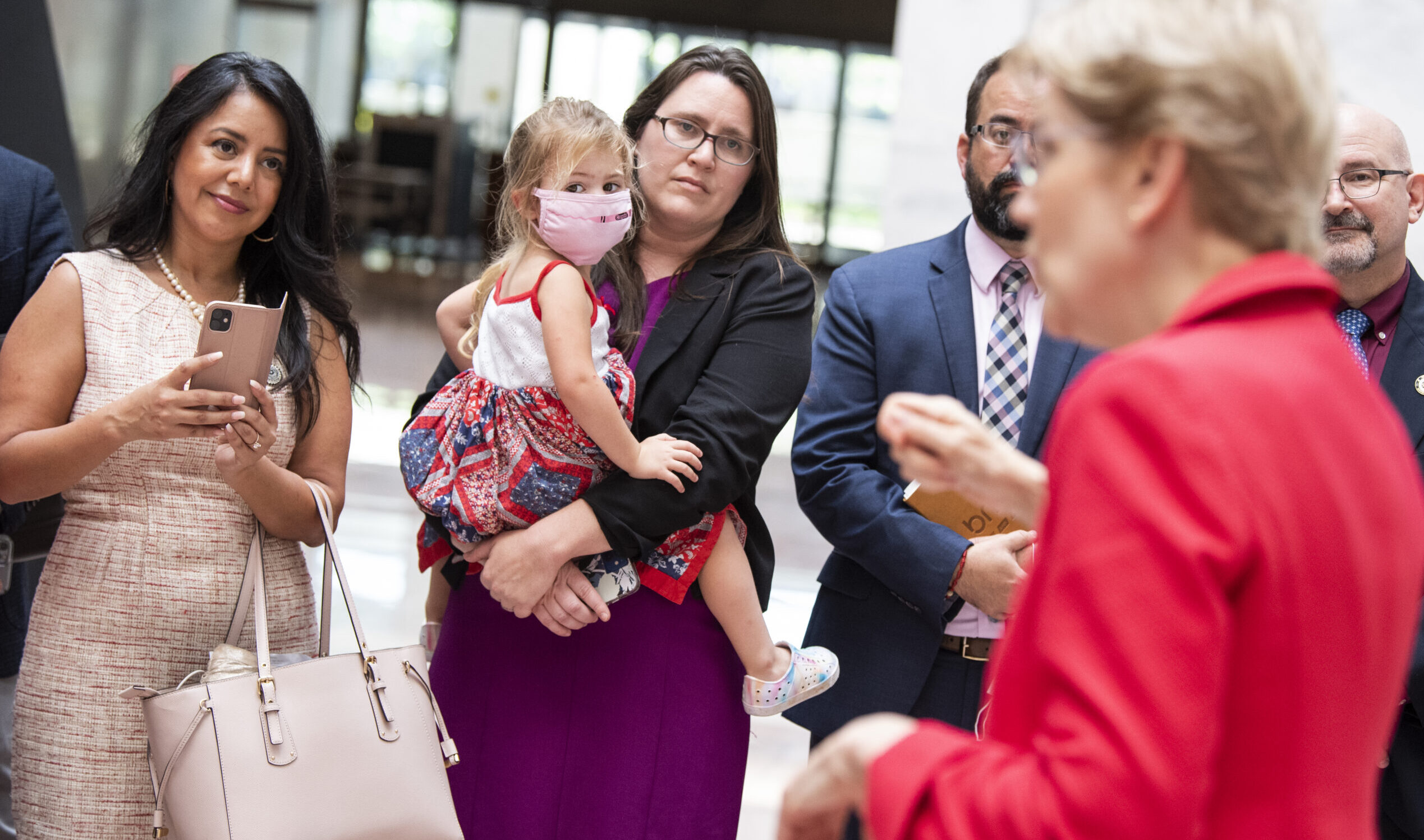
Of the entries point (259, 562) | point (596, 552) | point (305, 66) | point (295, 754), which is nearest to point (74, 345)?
point (259, 562)

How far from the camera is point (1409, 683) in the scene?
2.16 meters

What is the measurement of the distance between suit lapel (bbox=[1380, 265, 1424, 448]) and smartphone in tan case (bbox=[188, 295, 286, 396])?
2.12 meters

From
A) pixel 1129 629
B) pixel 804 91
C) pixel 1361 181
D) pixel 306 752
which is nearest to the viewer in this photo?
pixel 1129 629

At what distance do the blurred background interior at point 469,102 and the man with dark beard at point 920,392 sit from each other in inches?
67.1

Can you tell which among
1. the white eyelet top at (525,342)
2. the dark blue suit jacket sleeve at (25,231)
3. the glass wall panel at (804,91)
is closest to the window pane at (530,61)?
the glass wall panel at (804,91)

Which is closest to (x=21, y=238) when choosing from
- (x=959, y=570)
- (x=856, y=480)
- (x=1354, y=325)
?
(x=856, y=480)

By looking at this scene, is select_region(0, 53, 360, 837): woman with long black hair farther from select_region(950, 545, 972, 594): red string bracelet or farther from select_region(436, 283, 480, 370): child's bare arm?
select_region(950, 545, 972, 594): red string bracelet

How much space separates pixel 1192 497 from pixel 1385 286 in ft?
6.69

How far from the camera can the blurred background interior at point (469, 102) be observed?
14.2 feet

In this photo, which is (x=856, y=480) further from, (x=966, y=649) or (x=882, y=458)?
(x=966, y=649)

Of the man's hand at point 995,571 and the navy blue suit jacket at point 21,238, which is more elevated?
the navy blue suit jacket at point 21,238

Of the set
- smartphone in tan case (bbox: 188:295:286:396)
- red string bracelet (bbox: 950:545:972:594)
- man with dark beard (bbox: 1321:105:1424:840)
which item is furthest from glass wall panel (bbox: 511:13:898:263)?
smartphone in tan case (bbox: 188:295:286:396)

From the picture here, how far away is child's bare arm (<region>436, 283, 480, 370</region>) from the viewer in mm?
2512

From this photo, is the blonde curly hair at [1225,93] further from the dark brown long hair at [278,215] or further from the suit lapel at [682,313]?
the dark brown long hair at [278,215]
